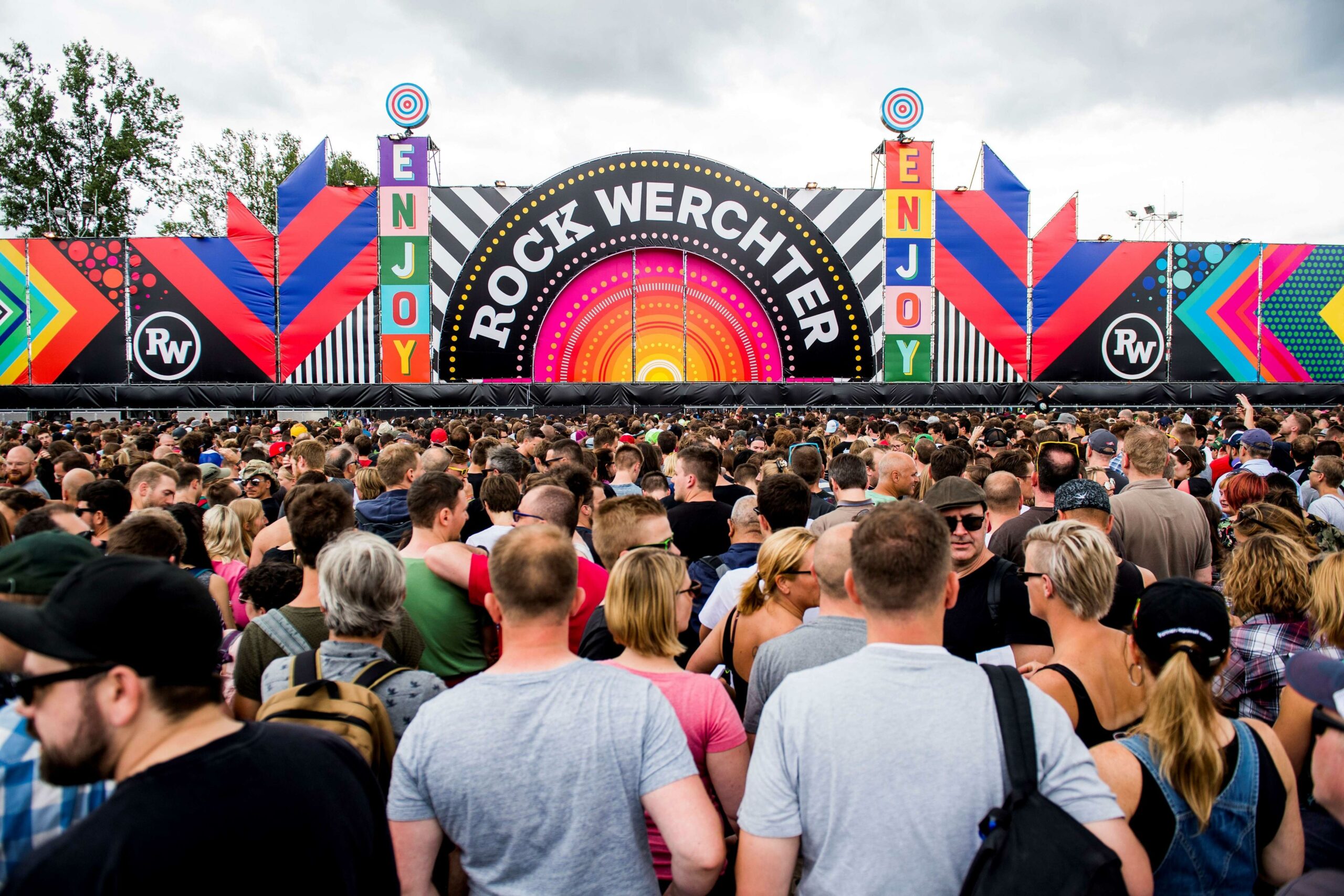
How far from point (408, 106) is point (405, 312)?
4058 millimetres

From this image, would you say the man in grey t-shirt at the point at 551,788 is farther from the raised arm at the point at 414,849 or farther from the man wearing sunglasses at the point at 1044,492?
the man wearing sunglasses at the point at 1044,492

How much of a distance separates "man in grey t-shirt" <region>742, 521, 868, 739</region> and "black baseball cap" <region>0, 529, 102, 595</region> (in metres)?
1.88

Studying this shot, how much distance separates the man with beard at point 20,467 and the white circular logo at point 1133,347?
18624 mm

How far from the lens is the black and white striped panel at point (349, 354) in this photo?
55.9 ft

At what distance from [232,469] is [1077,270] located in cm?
1700

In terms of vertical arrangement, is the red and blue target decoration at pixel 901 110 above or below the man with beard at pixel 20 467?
above

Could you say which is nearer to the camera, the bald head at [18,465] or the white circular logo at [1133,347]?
the bald head at [18,465]

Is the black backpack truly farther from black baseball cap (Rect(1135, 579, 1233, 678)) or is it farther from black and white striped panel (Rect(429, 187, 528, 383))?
black and white striped panel (Rect(429, 187, 528, 383))

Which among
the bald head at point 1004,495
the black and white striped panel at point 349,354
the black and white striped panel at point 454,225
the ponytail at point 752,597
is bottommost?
the ponytail at point 752,597

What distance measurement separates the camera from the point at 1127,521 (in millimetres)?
4559

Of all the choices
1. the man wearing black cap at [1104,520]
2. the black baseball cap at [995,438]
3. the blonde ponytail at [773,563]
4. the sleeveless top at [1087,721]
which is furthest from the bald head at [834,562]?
the black baseball cap at [995,438]

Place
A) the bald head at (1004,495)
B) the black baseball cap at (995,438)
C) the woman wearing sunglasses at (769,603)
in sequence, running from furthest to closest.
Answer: the black baseball cap at (995,438) < the bald head at (1004,495) < the woman wearing sunglasses at (769,603)

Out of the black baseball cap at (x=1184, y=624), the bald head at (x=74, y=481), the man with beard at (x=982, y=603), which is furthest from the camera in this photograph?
the bald head at (x=74, y=481)

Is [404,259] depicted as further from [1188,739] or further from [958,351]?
[1188,739]
